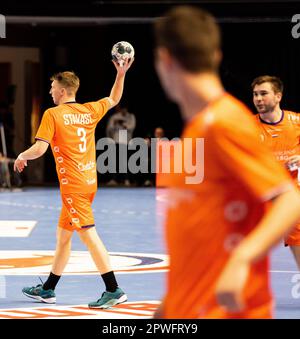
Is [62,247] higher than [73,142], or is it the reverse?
[73,142]

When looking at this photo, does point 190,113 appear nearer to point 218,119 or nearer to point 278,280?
point 218,119

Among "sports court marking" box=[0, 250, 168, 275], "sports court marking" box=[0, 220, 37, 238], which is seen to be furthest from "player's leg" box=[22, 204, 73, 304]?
"sports court marking" box=[0, 220, 37, 238]

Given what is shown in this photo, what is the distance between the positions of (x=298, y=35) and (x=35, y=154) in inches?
806

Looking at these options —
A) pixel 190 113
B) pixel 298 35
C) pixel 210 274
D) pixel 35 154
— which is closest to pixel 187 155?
pixel 190 113

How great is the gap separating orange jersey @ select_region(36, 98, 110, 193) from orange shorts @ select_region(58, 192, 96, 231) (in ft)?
0.20

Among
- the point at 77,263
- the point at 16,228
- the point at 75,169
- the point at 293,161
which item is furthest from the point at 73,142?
the point at 16,228

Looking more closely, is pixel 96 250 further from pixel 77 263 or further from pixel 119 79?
pixel 77 263

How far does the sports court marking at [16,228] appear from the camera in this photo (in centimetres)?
1429

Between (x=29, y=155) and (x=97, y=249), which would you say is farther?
(x=97, y=249)

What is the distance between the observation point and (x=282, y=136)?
815 cm

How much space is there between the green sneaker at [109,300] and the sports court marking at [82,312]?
0.05 metres

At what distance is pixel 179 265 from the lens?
345 cm

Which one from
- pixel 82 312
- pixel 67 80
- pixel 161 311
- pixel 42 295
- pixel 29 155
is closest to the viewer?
pixel 161 311

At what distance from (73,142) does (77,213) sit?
613 mm
